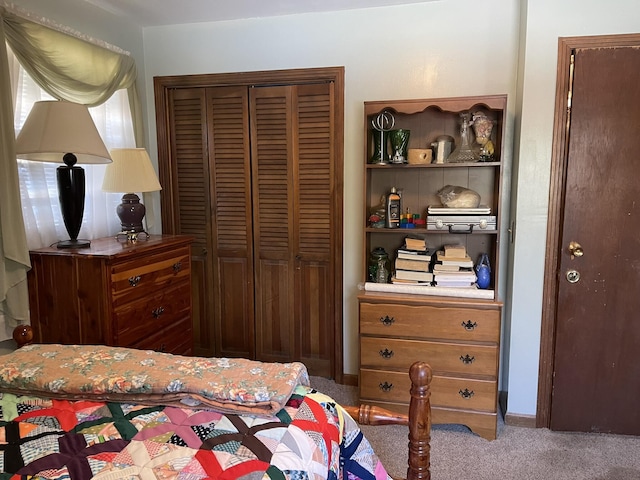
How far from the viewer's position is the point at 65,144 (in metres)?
1.99

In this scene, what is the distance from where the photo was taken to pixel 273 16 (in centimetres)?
290

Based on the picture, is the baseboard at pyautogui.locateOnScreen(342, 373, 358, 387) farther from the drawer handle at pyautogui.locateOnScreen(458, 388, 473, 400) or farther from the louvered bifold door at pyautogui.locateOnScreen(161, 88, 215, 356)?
the louvered bifold door at pyautogui.locateOnScreen(161, 88, 215, 356)

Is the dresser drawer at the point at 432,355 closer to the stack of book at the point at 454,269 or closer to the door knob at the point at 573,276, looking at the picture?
the stack of book at the point at 454,269

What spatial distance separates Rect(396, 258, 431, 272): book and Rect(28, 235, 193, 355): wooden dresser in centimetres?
131

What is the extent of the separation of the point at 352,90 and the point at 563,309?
1.76 metres

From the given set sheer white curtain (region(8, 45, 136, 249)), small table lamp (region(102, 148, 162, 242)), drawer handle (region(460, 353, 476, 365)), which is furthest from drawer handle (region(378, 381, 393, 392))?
sheer white curtain (region(8, 45, 136, 249))

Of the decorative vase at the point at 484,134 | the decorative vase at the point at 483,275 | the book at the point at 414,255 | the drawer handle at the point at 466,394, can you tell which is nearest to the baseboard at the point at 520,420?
the drawer handle at the point at 466,394

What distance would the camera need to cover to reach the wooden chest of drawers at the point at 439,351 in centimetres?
238

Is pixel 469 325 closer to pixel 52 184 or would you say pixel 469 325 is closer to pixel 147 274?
pixel 147 274

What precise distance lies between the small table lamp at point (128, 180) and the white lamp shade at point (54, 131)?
41 centimetres

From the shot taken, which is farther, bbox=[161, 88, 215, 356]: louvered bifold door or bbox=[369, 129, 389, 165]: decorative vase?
bbox=[161, 88, 215, 356]: louvered bifold door

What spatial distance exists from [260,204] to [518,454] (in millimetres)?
2086

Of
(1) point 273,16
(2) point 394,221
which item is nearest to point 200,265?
(2) point 394,221

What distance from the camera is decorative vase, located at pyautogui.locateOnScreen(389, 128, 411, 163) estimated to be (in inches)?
101
